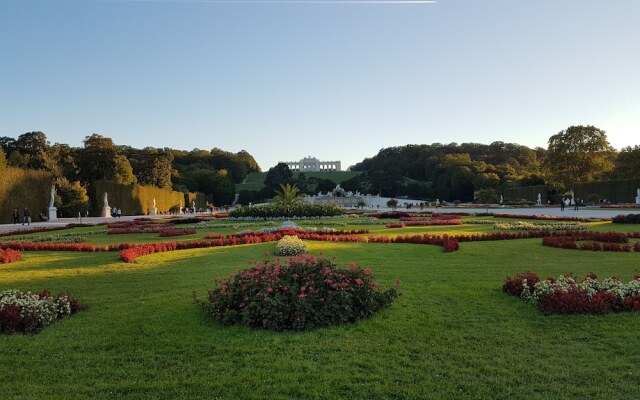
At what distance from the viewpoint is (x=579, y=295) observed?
6020 millimetres

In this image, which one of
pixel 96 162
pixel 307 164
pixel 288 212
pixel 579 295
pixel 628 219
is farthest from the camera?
pixel 307 164

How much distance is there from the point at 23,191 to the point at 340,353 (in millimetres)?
34996

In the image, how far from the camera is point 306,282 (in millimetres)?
5836

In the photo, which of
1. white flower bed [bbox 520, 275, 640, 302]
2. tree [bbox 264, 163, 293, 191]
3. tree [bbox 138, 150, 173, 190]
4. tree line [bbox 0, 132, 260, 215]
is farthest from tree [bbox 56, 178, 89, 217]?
tree [bbox 264, 163, 293, 191]

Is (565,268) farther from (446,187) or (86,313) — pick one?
(446,187)

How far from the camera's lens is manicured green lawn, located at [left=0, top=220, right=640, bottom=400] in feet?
Answer: 13.1

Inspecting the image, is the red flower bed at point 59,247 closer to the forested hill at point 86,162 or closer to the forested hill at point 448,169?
the forested hill at point 86,162

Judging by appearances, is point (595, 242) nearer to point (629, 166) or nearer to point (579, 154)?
point (579, 154)

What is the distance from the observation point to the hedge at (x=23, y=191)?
31.5 metres

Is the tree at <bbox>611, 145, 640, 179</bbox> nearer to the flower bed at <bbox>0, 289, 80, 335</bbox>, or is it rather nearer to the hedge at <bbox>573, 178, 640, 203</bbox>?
the hedge at <bbox>573, 178, 640, 203</bbox>

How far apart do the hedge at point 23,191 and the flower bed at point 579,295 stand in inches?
1318

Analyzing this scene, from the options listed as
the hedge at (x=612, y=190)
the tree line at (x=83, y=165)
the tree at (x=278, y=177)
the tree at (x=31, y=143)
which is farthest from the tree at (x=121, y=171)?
the hedge at (x=612, y=190)

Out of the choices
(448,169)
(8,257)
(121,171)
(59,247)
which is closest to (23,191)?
(121,171)

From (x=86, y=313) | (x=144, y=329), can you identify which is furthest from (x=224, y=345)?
(x=86, y=313)
